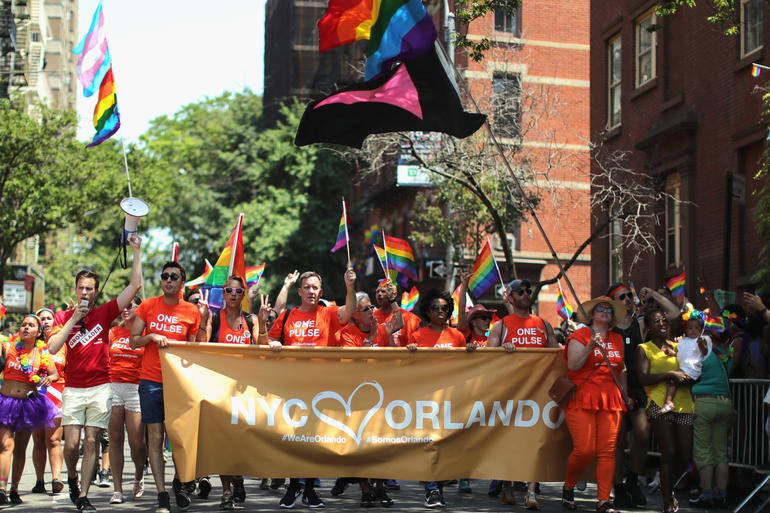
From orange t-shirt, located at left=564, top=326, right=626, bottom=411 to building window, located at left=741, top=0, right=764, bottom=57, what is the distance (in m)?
10.7

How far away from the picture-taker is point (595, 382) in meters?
9.37

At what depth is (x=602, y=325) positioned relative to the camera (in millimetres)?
9555

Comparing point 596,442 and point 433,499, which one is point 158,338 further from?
point 596,442

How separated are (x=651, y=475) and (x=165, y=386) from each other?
6.23m

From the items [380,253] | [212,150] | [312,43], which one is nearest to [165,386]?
[380,253]

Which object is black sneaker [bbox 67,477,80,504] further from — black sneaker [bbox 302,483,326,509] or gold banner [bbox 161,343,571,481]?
black sneaker [bbox 302,483,326,509]

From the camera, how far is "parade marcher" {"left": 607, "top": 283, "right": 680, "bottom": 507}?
10305 mm

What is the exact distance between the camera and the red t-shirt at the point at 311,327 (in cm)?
1019

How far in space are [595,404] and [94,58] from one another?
24.5 ft

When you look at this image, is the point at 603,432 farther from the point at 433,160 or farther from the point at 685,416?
the point at 433,160

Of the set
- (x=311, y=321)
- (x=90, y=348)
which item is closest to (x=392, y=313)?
(x=311, y=321)

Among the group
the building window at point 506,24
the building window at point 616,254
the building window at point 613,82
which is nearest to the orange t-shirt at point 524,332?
the building window at point 616,254

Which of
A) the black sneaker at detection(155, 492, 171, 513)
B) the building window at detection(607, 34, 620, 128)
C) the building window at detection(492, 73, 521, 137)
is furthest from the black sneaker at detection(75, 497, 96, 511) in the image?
the building window at detection(607, 34, 620, 128)

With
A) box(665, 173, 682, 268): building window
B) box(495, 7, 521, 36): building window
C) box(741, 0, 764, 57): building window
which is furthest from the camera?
box(495, 7, 521, 36): building window
